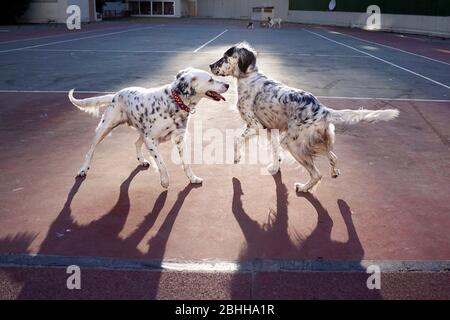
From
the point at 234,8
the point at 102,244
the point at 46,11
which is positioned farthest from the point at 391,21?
the point at 102,244

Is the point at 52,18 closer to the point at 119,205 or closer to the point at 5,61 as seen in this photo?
the point at 5,61

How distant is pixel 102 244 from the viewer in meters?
4.02

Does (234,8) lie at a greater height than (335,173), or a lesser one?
greater

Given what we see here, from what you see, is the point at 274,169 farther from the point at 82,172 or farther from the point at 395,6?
the point at 395,6

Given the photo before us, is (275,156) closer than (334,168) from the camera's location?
No

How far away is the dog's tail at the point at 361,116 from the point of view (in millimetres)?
4602

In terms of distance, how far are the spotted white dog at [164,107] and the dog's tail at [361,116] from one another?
1382 millimetres

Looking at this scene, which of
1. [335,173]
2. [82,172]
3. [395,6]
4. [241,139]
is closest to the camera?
[335,173]

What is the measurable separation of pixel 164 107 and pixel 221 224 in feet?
5.33

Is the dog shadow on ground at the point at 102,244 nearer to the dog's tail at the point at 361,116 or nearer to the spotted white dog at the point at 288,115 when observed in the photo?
the spotted white dog at the point at 288,115

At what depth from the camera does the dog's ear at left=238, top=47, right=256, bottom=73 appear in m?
5.77

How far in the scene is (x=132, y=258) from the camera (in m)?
3.81

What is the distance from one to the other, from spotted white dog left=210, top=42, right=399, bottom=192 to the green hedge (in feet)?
106

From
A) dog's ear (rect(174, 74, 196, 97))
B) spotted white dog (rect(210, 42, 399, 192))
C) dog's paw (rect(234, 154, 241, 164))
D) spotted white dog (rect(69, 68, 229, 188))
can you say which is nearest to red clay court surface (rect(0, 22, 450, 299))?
dog's paw (rect(234, 154, 241, 164))
